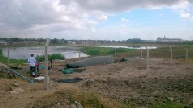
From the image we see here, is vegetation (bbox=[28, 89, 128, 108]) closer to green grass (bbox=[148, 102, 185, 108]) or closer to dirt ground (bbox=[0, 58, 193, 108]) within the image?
dirt ground (bbox=[0, 58, 193, 108])

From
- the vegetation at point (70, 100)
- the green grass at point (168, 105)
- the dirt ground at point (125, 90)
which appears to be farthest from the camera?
the green grass at point (168, 105)

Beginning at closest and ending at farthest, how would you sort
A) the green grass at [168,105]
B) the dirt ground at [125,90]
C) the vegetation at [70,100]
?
the vegetation at [70,100] → the dirt ground at [125,90] → the green grass at [168,105]

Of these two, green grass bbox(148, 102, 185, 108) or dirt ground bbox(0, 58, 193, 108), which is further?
green grass bbox(148, 102, 185, 108)

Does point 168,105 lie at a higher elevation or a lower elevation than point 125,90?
lower

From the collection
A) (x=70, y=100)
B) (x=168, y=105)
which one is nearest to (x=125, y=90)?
(x=168, y=105)

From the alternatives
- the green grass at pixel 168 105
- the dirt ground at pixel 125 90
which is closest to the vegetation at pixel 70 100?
the dirt ground at pixel 125 90

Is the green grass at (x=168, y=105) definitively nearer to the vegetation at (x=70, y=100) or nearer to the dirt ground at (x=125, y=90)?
the dirt ground at (x=125, y=90)

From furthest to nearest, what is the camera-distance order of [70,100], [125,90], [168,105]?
[125,90] < [168,105] < [70,100]

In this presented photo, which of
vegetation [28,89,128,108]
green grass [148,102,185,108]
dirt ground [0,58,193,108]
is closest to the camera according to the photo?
vegetation [28,89,128,108]

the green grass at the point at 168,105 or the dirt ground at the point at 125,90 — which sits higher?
the dirt ground at the point at 125,90

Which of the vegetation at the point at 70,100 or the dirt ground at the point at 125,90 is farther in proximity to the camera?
the dirt ground at the point at 125,90

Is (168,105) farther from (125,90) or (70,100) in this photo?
(70,100)

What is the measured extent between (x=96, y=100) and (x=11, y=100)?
2270 mm

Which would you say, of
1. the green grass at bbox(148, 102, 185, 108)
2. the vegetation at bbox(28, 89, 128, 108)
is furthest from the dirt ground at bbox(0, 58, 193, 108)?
the vegetation at bbox(28, 89, 128, 108)
